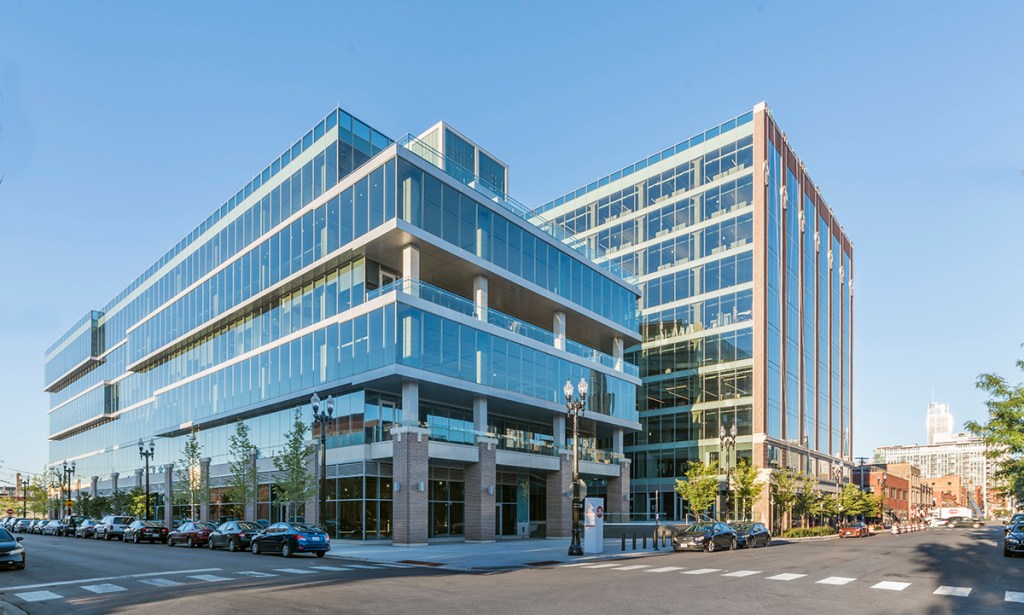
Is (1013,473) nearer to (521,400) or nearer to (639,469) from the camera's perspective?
(521,400)

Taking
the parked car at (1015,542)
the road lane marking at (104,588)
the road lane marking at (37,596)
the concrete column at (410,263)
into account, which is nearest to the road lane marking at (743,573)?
the parked car at (1015,542)

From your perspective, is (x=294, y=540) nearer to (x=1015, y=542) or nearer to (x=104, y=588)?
(x=104, y=588)

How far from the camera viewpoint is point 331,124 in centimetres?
4444

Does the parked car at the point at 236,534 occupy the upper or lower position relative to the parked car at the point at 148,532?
upper

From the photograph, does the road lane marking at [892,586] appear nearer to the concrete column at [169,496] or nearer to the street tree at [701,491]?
the street tree at [701,491]

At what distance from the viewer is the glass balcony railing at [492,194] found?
42.5 m

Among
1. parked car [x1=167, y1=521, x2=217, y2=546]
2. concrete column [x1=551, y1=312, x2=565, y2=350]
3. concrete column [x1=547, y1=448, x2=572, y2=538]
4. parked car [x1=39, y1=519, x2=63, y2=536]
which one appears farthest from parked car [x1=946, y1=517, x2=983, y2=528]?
parked car [x1=39, y1=519, x2=63, y2=536]

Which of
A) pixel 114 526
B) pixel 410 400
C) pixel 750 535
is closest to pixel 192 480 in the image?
pixel 114 526

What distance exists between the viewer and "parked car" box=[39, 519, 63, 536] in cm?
6047

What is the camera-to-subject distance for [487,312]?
4466 centimetres

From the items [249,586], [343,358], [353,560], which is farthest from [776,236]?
[249,586]

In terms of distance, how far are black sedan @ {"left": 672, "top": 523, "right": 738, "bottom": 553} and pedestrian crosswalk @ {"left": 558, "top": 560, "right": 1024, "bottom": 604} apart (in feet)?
27.5

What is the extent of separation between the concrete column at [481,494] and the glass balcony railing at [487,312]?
7063mm

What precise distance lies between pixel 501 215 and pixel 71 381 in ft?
256
